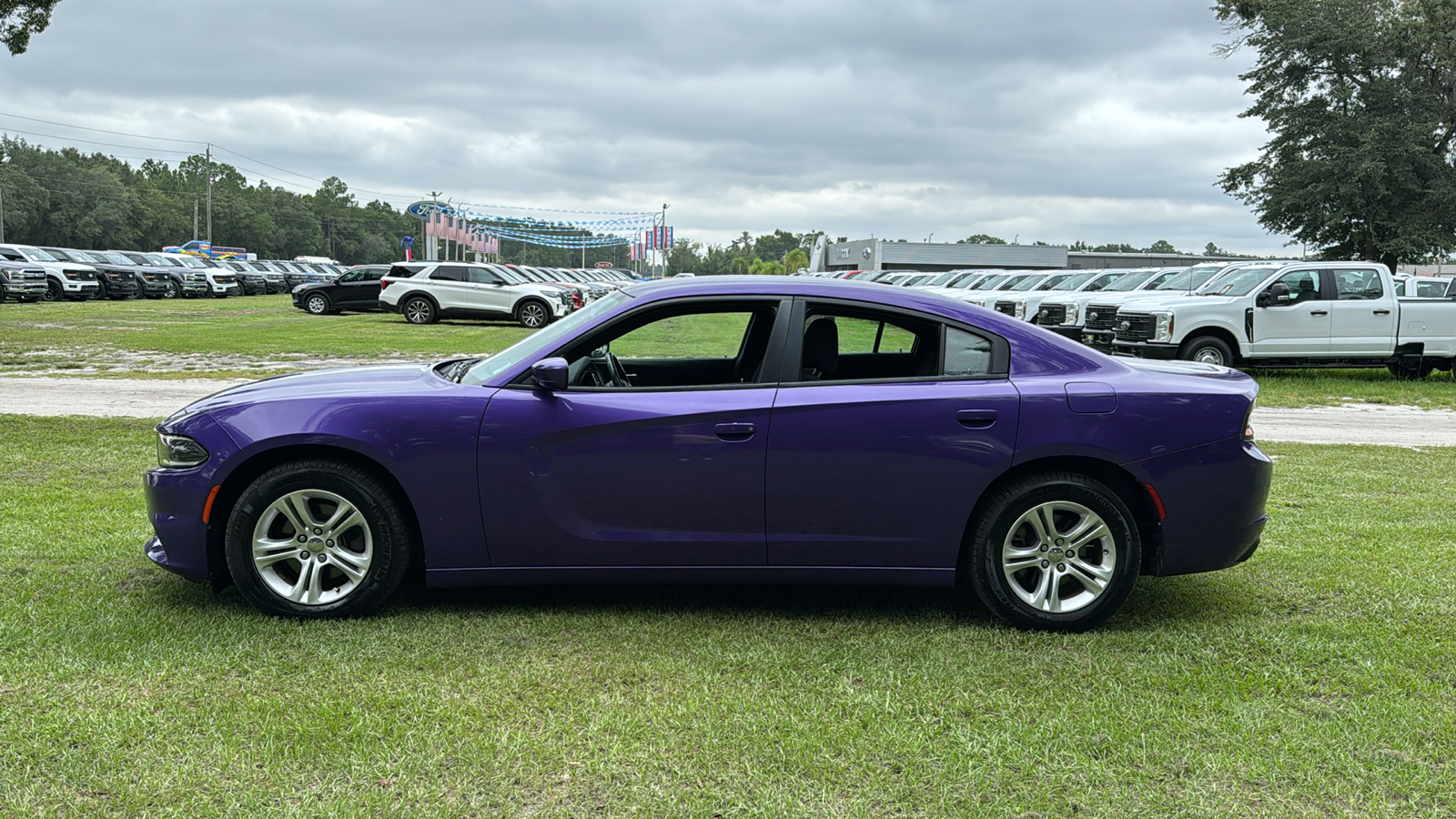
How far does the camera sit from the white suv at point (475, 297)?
2850cm

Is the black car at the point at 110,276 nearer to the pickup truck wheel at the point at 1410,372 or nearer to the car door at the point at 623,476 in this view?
the pickup truck wheel at the point at 1410,372

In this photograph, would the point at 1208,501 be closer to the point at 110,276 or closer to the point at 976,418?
the point at 976,418

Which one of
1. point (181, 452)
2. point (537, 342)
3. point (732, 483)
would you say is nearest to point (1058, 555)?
point (732, 483)

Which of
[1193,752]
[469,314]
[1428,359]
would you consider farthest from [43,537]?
[469,314]

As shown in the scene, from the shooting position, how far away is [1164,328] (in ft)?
51.8

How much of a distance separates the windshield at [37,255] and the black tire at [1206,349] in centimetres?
3442

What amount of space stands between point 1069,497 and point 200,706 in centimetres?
327

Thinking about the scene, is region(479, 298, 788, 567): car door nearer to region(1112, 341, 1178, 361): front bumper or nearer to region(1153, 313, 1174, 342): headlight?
region(1112, 341, 1178, 361): front bumper

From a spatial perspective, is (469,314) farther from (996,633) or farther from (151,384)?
(996,633)

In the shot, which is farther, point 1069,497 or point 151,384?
point 151,384

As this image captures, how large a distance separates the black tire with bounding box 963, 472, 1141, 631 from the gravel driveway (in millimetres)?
6925

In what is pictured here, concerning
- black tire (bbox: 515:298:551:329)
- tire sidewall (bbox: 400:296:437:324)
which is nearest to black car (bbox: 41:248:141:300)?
tire sidewall (bbox: 400:296:437:324)

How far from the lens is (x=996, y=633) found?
176 inches

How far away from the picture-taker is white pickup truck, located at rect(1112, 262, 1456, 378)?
15859 mm
